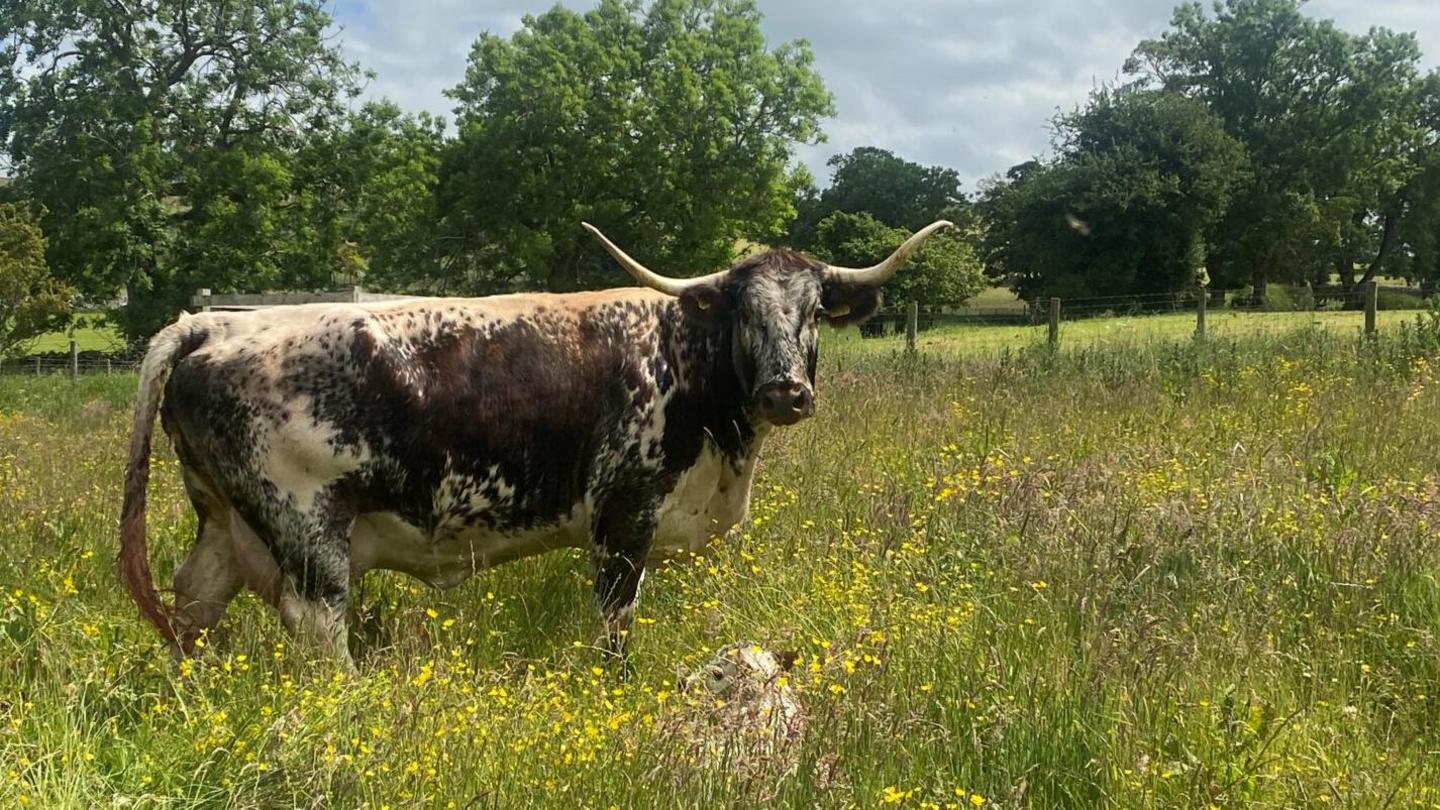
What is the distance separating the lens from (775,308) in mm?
4988

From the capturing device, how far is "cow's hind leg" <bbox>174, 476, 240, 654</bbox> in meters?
4.61

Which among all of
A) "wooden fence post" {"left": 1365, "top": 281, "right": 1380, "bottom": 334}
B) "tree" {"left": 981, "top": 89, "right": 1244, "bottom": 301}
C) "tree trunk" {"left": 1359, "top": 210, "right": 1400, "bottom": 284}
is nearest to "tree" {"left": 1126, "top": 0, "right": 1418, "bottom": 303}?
"tree trunk" {"left": 1359, "top": 210, "right": 1400, "bottom": 284}

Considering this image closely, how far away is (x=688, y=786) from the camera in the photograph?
277 cm

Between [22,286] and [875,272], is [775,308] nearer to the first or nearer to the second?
[875,272]

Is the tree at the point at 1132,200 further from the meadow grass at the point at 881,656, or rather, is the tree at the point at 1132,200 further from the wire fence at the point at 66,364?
the meadow grass at the point at 881,656

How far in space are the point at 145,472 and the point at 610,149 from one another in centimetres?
4055

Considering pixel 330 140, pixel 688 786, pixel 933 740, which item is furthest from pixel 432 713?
pixel 330 140

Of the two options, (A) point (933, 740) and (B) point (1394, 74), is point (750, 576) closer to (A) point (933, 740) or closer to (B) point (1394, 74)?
(A) point (933, 740)

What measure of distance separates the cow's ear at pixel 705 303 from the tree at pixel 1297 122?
56.7m

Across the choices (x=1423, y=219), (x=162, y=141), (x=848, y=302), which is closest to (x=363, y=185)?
(x=162, y=141)

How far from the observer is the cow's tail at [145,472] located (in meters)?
4.16

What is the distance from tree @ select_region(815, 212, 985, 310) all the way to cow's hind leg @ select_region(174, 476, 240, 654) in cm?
4639

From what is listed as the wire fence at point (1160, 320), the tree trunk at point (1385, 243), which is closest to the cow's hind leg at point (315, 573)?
the wire fence at point (1160, 320)

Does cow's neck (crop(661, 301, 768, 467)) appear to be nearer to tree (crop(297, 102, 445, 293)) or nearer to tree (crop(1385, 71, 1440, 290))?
tree (crop(297, 102, 445, 293))
